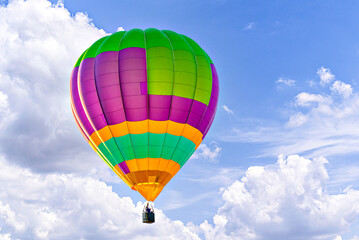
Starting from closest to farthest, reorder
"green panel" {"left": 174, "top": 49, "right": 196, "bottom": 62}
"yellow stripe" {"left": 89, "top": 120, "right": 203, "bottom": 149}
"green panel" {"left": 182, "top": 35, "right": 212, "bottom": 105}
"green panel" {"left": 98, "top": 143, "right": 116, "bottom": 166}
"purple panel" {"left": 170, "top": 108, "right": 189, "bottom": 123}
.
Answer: "yellow stripe" {"left": 89, "top": 120, "right": 203, "bottom": 149}, "purple panel" {"left": 170, "top": 108, "right": 189, "bottom": 123}, "green panel" {"left": 174, "top": 49, "right": 196, "bottom": 62}, "green panel" {"left": 98, "top": 143, "right": 116, "bottom": 166}, "green panel" {"left": 182, "top": 35, "right": 212, "bottom": 105}

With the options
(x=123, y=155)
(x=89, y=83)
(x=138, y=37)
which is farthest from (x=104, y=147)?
(x=138, y=37)

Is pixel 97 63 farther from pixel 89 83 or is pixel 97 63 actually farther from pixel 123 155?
pixel 123 155

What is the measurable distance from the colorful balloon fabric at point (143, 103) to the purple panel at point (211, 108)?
0.44m

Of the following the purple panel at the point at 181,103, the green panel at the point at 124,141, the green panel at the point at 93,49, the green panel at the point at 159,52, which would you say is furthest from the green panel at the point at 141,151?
the green panel at the point at 93,49

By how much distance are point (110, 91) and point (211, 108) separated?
7.03 m

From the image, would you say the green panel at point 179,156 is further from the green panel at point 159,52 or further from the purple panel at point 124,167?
the green panel at point 159,52

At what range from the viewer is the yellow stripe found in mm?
33000

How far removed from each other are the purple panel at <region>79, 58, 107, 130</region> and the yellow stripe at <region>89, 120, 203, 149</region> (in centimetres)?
55

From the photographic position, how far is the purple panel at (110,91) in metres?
32.9

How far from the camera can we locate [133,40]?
34219 mm

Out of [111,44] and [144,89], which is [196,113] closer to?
[144,89]

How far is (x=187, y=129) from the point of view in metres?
34.1

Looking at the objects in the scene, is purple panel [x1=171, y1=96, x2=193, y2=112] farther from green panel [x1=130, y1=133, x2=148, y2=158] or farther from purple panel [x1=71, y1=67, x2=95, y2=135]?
purple panel [x1=71, y1=67, x2=95, y2=135]

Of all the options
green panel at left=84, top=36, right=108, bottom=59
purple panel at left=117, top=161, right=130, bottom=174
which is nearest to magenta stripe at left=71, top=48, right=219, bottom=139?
green panel at left=84, top=36, right=108, bottom=59
